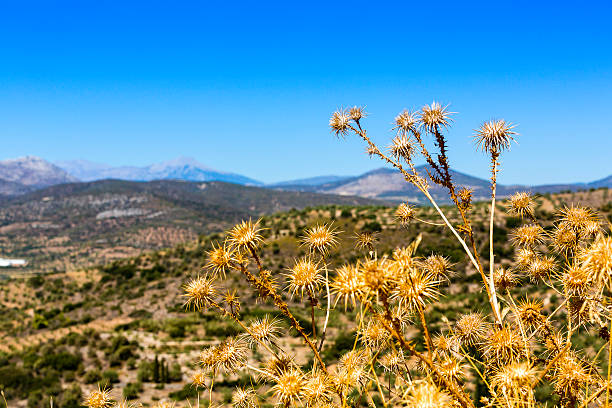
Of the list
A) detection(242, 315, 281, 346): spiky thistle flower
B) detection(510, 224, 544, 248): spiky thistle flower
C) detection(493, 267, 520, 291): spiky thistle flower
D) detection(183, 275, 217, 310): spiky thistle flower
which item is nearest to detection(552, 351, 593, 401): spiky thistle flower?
detection(493, 267, 520, 291): spiky thistle flower

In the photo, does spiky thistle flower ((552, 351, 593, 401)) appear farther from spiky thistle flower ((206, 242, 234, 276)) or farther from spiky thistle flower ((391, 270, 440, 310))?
spiky thistle flower ((206, 242, 234, 276))

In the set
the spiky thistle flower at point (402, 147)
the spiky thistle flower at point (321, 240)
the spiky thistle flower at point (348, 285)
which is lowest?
the spiky thistle flower at point (348, 285)

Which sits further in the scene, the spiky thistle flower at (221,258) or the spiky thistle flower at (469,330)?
the spiky thistle flower at (469,330)

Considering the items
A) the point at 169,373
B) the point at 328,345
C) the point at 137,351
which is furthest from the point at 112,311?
the point at 328,345

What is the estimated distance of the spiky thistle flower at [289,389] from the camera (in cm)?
181

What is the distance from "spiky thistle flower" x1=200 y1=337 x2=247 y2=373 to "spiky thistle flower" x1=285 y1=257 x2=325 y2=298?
569 mm

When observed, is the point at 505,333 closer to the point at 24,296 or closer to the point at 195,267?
the point at 195,267

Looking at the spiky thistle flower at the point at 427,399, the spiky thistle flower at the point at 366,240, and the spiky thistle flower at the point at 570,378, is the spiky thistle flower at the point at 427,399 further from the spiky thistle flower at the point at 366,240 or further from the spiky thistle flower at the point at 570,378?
the spiky thistle flower at the point at 366,240

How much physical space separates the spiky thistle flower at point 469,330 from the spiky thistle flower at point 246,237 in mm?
1341

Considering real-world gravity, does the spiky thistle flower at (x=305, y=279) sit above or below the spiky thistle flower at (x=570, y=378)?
above

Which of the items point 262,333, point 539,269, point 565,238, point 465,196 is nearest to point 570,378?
point 539,269

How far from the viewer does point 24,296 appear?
50250 mm

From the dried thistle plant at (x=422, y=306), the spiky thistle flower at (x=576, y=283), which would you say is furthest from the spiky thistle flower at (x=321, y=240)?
the spiky thistle flower at (x=576, y=283)

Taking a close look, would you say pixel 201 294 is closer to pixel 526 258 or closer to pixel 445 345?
pixel 445 345
